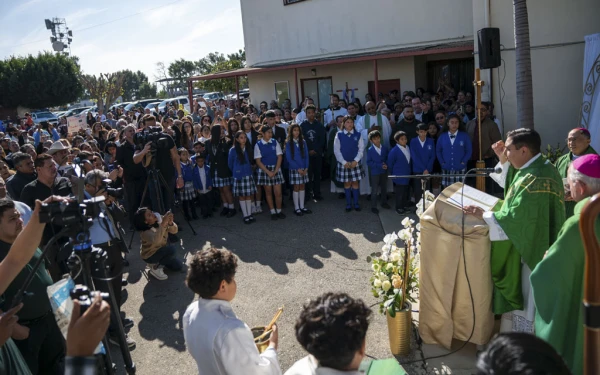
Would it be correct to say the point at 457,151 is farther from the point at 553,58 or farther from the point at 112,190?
the point at 112,190

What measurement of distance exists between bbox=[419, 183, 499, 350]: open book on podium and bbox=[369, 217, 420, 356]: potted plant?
0.50 ft

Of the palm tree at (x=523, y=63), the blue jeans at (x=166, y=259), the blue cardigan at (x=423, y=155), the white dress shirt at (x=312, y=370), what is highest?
the palm tree at (x=523, y=63)

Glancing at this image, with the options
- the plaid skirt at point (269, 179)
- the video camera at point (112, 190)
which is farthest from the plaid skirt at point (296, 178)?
→ the video camera at point (112, 190)

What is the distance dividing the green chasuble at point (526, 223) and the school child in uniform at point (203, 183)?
6.30 meters

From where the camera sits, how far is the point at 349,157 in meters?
9.00

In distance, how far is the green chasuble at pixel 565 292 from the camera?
2965 mm

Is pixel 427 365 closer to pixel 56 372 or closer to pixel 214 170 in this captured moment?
pixel 56 372

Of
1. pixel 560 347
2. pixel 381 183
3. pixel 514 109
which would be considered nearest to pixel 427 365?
pixel 560 347

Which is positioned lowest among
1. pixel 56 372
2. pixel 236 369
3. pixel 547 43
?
pixel 56 372

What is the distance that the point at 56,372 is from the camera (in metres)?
3.84

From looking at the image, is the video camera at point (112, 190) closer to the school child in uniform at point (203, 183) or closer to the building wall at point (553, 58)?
the school child in uniform at point (203, 183)

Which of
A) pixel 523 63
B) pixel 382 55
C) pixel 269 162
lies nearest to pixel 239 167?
pixel 269 162

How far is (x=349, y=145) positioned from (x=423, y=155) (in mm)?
1352

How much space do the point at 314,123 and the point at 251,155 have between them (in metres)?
1.90
